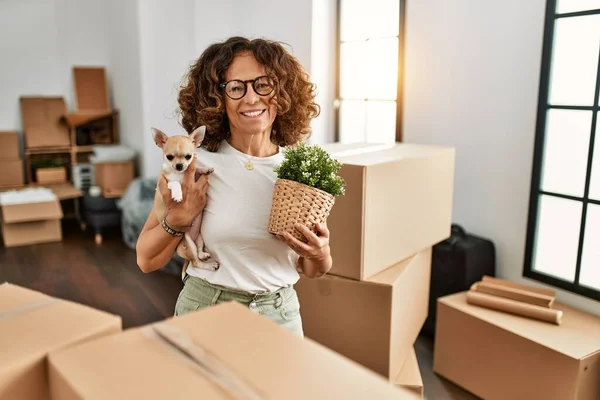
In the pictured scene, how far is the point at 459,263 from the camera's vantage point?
2.70 meters

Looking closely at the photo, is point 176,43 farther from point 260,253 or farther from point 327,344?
point 260,253

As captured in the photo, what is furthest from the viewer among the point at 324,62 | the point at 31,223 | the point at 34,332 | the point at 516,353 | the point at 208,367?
the point at 31,223

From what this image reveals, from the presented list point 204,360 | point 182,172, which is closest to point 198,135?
point 182,172

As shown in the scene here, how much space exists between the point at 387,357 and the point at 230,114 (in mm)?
1021

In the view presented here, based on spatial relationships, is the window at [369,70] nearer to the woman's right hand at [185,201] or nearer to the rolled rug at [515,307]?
the rolled rug at [515,307]

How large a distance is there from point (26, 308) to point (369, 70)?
3.05 metres

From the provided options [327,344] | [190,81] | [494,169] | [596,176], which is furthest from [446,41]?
[190,81]

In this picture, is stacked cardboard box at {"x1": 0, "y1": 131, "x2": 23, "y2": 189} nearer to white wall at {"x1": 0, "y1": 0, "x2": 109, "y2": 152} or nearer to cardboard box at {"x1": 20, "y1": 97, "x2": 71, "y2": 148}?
cardboard box at {"x1": 20, "y1": 97, "x2": 71, "y2": 148}

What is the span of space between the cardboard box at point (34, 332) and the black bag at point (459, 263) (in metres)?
2.14

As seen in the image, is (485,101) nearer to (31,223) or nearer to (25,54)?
(31,223)

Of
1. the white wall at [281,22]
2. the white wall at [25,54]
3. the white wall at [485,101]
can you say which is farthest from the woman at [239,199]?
the white wall at [25,54]

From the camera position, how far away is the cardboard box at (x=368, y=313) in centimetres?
179

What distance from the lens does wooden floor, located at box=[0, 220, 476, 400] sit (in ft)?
10.6

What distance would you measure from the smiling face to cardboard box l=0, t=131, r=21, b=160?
187 inches
